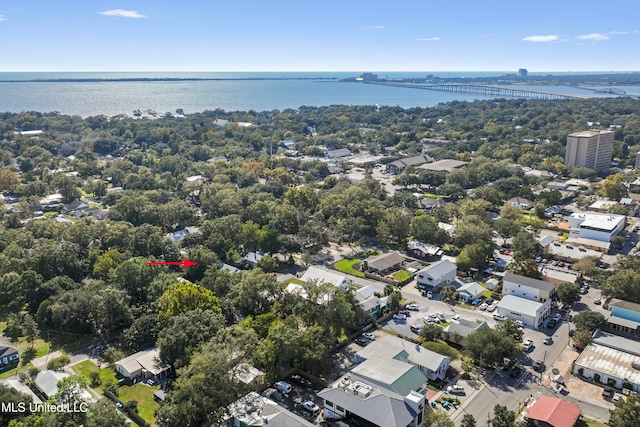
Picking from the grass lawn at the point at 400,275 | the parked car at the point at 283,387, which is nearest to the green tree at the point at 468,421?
the parked car at the point at 283,387

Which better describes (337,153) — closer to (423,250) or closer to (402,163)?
(402,163)

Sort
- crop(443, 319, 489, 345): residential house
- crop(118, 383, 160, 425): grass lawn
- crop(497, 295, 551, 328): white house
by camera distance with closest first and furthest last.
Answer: crop(118, 383, 160, 425): grass lawn < crop(443, 319, 489, 345): residential house < crop(497, 295, 551, 328): white house

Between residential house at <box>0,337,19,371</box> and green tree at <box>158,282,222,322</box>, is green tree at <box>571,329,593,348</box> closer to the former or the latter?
green tree at <box>158,282,222,322</box>

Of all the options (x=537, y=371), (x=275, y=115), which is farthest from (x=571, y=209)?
(x=275, y=115)

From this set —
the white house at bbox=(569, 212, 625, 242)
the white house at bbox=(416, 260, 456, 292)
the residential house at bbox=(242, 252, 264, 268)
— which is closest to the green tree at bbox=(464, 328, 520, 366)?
the white house at bbox=(416, 260, 456, 292)

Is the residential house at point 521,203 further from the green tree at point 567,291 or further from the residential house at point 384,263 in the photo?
the green tree at point 567,291

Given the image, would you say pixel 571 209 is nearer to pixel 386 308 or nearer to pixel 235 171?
pixel 386 308

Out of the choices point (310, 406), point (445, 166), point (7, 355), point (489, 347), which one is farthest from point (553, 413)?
point (445, 166)
